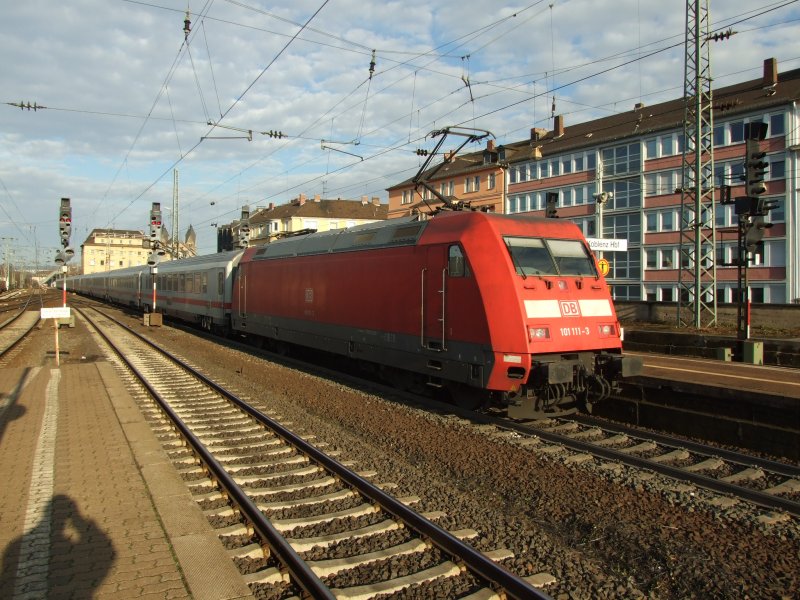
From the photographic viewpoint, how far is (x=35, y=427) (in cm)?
835

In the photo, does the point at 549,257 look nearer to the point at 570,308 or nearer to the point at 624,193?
the point at 570,308

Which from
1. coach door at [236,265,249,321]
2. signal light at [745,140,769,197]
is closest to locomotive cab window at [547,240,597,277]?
signal light at [745,140,769,197]

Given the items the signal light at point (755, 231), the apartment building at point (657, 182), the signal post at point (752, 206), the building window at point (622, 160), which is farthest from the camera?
the building window at point (622, 160)

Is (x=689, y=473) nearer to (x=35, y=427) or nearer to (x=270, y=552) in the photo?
(x=270, y=552)

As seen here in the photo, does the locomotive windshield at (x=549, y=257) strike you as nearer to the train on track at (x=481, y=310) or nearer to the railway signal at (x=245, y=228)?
the train on track at (x=481, y=310)

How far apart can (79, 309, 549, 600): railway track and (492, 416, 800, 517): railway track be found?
9.23ft

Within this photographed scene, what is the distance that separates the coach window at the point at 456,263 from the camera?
9.07 meters

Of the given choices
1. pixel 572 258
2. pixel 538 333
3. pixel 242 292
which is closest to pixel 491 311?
pixel 538 333

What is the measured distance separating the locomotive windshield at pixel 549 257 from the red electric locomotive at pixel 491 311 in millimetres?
20

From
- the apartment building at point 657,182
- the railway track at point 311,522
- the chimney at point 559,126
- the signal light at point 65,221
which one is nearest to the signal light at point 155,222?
the signal light at point 65,221

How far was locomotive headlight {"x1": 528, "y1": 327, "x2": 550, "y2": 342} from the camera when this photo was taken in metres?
8.30

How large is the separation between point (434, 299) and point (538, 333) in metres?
1.99

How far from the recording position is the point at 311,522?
17.0 ft

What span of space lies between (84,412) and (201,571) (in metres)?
6.31
